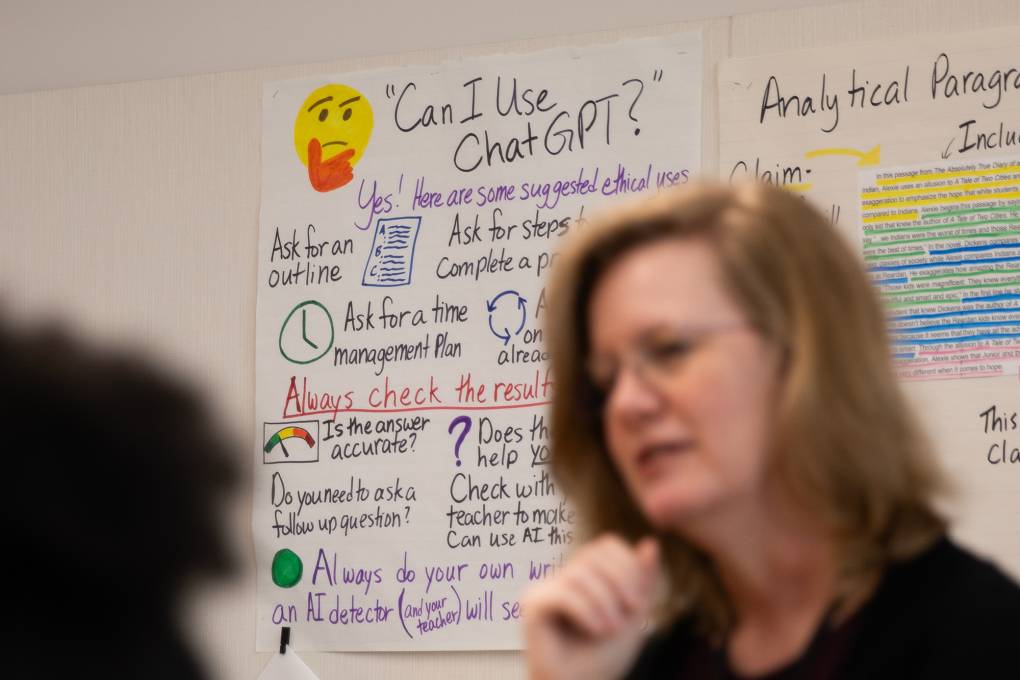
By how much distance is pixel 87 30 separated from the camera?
271cm

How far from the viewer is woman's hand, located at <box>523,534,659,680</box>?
0.98 metres

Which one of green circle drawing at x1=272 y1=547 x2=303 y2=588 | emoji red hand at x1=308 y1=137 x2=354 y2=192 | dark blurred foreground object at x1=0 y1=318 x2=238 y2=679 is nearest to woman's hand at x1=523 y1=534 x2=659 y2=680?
dark blurred foreground object at x1=0 y1=318 x2=238 y2=679

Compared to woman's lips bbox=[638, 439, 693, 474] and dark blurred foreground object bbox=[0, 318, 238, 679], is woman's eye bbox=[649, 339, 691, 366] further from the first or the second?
dark blurred foreground object bbox=[0, 318, 238, 679]

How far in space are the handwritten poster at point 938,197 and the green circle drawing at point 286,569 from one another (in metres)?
1.08

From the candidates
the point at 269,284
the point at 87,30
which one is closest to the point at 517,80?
the point at 269,284

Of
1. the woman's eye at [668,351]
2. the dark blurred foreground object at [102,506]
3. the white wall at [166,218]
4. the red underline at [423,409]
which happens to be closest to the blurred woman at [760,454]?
the woman's eye at [668,351]

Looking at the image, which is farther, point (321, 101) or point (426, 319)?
point (321, 101)

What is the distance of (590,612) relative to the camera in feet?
3.22

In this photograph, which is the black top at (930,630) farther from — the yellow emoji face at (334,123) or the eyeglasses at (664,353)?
the yellow emoji face at (334,123)

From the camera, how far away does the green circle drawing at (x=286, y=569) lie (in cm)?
240

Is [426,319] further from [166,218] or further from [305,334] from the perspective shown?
[166,218]

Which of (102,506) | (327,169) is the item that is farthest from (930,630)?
(327,169)

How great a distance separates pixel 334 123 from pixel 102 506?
6.55 feet

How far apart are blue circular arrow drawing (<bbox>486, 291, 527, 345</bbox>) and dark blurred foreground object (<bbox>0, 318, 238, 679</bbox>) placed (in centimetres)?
175
